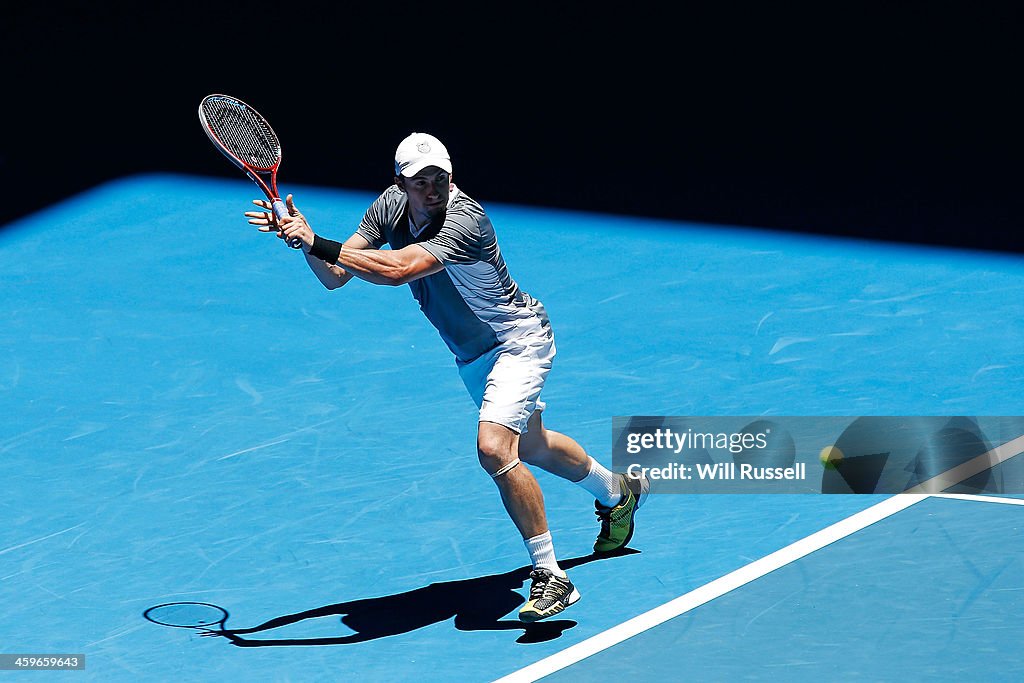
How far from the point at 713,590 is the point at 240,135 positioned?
2946 millimetres

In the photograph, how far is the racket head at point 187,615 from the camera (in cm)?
713

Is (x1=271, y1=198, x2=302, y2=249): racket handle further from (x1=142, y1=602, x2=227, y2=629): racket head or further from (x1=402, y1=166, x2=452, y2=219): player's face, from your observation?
(x1=142, y1=602, x2=227, y2=629): racket head

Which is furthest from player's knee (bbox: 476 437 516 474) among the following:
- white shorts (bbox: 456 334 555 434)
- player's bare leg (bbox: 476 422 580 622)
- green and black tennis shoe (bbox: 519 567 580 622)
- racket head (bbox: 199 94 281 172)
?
racket head (bbox: 199 94 281 172)

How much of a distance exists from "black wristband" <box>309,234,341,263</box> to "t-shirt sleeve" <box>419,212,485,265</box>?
43 cm

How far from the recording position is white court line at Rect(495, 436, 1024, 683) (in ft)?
22.2

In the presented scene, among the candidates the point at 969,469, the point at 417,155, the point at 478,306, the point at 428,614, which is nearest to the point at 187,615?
the point at 428,614

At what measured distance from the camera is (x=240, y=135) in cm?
734

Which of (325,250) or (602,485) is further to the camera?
(602,485)

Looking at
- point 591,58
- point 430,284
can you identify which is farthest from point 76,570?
point 591,58

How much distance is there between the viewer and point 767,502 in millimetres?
8227

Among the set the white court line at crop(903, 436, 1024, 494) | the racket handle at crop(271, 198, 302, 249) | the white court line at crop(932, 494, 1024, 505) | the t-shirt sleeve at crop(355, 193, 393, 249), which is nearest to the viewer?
the racket handle at crop(271, 198, 302, 249)

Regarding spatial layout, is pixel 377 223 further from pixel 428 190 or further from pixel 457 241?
pixel 457 241

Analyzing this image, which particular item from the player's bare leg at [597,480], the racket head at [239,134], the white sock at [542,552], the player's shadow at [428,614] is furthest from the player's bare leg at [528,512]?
the racket head at [239,134]

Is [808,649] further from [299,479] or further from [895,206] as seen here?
[895,206]
